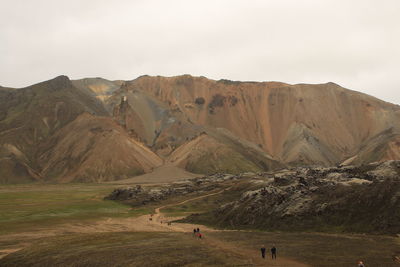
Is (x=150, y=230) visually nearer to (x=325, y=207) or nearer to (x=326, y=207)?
(x=325, y=207)

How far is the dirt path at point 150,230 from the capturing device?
43.5 metres

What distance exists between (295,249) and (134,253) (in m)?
18.7

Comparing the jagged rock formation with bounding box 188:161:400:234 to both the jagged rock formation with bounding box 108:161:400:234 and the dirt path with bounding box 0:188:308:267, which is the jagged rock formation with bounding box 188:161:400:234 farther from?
the dirt path with bounding box 0:188:308:267

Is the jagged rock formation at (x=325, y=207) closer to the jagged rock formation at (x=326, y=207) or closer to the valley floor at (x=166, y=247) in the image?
the jagged rock formation at (x=326, y=207)

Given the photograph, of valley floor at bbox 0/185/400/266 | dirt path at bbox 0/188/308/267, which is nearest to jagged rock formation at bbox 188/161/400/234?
valley floor at bbox 0/185/400/266

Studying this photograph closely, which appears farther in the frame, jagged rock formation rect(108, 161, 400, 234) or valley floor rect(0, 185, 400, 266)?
jagged rock formation rect(108, 161, 400, 234)

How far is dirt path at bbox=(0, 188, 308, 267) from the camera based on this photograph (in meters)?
43.5

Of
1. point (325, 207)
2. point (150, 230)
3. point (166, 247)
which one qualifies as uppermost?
point (325, 207)

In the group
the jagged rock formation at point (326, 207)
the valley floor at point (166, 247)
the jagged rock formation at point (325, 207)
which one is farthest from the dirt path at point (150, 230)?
the jagged rock formation at point (325, 207)

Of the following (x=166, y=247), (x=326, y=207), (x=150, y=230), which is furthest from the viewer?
(x=150, y=230)

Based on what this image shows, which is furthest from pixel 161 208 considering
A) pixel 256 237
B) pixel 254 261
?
pixel 254 261

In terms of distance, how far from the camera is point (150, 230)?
242ft

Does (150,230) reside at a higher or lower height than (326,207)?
lower

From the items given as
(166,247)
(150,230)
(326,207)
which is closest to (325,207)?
(326,207)
